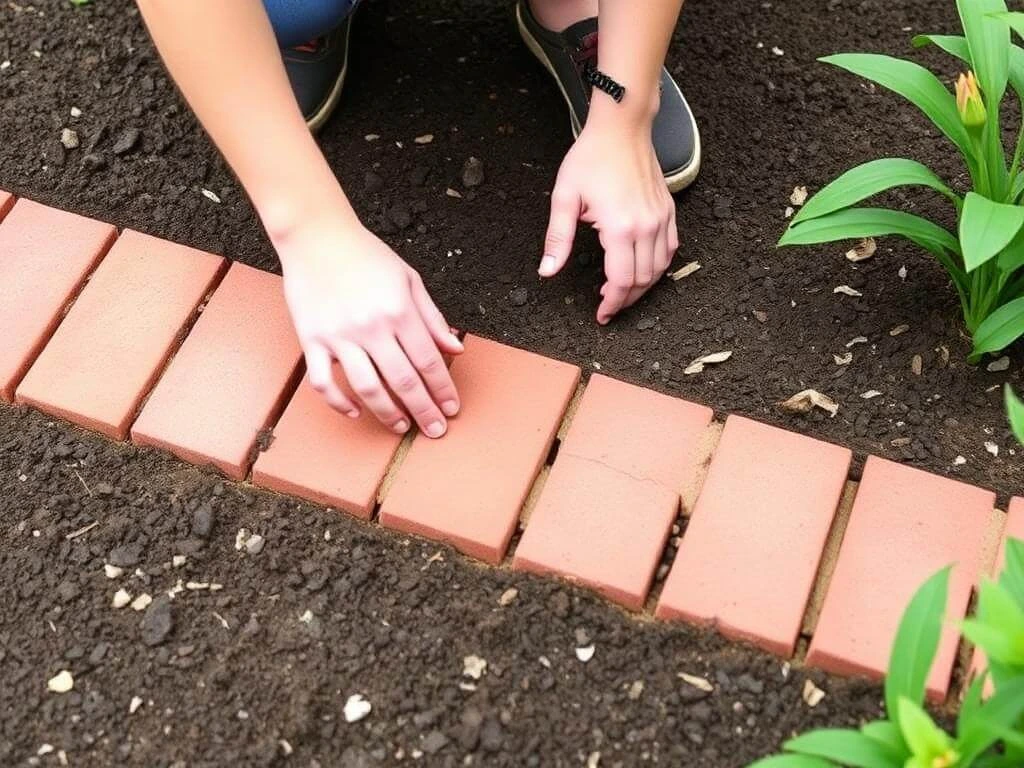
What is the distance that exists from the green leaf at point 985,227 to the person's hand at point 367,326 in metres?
0.60

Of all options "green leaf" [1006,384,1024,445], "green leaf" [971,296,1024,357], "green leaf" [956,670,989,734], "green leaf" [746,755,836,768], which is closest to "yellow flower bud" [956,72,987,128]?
"green leaf" [971,296,1024,357]

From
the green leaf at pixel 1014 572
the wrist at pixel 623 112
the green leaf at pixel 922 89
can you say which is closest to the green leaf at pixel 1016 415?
the green leaf at pixel 1014 572

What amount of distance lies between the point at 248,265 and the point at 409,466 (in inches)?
17.1

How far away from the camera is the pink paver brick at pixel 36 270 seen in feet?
4.94

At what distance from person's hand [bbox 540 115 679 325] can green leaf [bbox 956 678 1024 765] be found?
2.43ft

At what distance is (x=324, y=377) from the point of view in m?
1.31

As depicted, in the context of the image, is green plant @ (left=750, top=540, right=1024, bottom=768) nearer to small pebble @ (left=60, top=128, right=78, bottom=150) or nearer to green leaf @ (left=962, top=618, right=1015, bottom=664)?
green leaf @ (left=962, top=618, right=1015, bottom=664)

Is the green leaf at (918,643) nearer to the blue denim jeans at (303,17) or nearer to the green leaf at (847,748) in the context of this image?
the green leaf at (847,748)

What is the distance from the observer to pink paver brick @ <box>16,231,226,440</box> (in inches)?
57.3

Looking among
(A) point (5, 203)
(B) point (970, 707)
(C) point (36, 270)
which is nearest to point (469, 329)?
(C) point (36, 270)

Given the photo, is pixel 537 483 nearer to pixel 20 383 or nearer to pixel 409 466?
pixel 409 466

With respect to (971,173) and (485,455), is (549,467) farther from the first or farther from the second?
(971,173)

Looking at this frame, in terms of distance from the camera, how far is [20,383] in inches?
58.7

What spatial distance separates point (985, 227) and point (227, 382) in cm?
95
